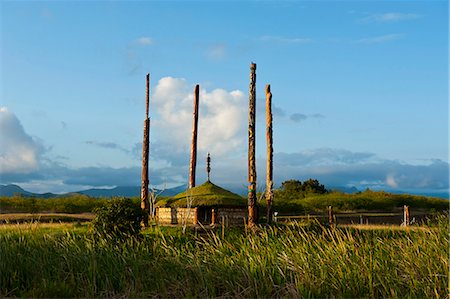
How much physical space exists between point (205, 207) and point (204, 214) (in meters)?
0.38

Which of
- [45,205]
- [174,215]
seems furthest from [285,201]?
[45,205]

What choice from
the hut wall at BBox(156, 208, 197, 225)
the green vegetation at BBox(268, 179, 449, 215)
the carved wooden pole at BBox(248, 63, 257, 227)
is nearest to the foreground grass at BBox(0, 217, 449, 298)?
the carved wooden pole at BBox(248, 63, 257, 227)

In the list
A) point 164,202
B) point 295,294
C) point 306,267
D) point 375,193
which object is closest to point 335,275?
point 306,267

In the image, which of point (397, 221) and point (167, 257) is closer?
point (167, 257)

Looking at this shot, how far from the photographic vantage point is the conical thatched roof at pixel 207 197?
2836cm

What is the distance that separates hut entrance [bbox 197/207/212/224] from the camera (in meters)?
29.0

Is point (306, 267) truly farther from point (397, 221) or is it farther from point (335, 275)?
point (397, 221)

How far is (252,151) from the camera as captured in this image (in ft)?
85.1

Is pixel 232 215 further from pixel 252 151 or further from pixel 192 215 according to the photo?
pixel 252 151

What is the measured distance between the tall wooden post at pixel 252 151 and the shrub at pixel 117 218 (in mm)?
6952

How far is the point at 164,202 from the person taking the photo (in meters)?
30.0

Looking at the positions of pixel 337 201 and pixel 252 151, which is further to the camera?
pixel 337 201

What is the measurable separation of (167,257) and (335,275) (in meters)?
3.40

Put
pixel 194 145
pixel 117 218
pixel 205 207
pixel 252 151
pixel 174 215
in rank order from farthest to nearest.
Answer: pixel 194 145, pixel 174 215, pixel 205 207, pixel 252 151, pixel 117 218
